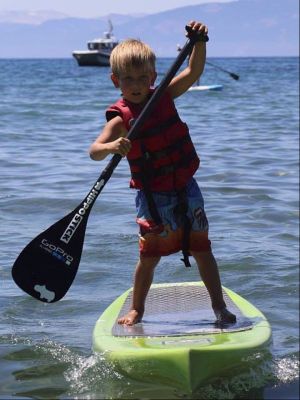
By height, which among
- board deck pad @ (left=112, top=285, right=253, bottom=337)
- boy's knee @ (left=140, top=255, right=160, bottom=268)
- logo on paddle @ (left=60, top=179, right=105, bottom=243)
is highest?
logo on paddle @ (left=60, top=179, right=105, bottom=243)

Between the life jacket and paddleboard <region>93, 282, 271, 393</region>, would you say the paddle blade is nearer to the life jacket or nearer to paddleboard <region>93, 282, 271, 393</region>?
paddleboard <region>93, 282, 271, 393</region>

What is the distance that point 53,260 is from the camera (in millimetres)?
4707

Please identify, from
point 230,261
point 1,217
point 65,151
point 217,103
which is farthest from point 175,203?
point 217,103

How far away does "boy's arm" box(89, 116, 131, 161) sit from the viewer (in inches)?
162

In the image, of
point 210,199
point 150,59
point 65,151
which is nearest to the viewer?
point 150,59

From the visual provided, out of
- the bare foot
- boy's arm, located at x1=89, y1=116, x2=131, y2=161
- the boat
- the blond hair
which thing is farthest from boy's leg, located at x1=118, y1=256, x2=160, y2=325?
the boat

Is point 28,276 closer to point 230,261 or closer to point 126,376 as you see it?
point 126,376

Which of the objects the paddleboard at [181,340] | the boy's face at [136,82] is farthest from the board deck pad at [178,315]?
the boy's face at [136,82]

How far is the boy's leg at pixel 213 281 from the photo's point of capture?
4.46m

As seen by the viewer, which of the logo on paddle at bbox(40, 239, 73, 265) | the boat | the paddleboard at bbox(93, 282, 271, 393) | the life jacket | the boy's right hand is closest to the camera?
the paddleboard at bbox(93, 282, 271, 393)

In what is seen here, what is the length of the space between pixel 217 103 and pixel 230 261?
60.6ft

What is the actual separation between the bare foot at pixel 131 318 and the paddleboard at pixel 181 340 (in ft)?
0.10

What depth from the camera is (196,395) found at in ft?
13.1

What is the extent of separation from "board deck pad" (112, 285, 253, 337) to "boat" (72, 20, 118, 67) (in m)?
63.9
